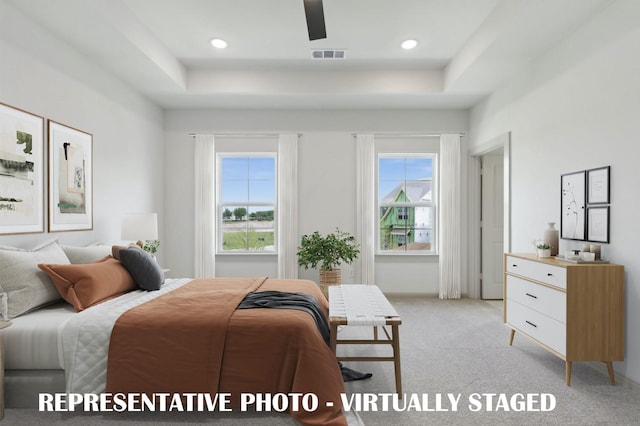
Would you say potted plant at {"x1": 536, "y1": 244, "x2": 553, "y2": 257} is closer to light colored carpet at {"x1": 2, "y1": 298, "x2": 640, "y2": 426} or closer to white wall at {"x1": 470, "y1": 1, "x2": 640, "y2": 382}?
white wall at {"x1": 470, "y1": 1, "x2": 640, "y2": 382}

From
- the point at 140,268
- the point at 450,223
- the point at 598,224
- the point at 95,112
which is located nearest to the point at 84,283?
the point at 140,268

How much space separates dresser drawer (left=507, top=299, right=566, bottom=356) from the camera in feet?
9.04

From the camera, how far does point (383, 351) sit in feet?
11.1

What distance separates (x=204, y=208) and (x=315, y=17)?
3.74m

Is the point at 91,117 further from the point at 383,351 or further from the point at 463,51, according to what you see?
the point at 463,51

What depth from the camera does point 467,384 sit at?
9.00 feet

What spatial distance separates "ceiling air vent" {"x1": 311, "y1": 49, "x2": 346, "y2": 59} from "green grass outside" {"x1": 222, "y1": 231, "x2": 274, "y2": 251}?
2.57 meters

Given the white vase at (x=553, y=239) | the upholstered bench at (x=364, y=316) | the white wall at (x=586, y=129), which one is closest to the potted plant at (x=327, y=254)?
the upholstered bench at (x=364, y=316)

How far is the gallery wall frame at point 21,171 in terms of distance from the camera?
281 cm

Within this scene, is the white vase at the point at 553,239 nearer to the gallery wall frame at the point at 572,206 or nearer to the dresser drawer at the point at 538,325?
the gallery wall frame at the point at 572,206

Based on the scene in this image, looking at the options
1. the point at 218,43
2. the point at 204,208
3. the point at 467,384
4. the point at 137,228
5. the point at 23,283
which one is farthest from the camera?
the point at 204,208

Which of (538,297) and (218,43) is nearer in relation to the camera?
(538,297)

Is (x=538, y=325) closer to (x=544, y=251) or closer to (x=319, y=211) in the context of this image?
(x=544, y=251)

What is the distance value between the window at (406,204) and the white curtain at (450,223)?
9.0 inches
